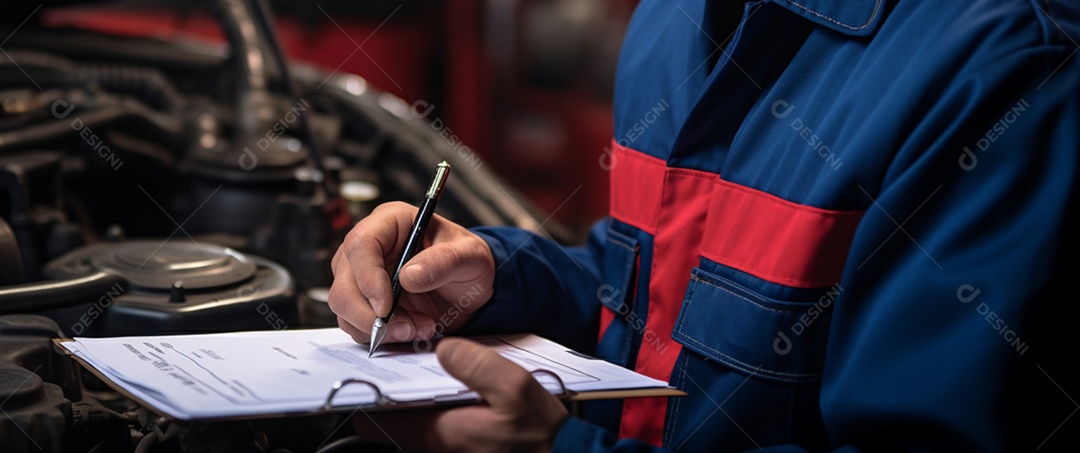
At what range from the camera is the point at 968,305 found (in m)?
0.59

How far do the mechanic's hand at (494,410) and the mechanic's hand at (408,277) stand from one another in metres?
0.15

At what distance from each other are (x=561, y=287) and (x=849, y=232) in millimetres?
325

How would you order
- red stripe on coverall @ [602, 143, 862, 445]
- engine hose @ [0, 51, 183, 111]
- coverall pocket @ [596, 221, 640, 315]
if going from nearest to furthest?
red stripe on coverall @ [602, 143, 862, 445] → coverall pocket @ [596, 221, 640, 315] → engine hose @ [0, 51, 183, 111]

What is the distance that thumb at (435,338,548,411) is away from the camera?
61cm

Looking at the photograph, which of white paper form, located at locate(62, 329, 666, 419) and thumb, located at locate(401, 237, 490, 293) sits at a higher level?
thumb, located at locate(401, 237, 490, 293)

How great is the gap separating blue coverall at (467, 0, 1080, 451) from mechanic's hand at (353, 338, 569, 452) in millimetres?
22

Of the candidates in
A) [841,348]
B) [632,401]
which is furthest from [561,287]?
[841,348]

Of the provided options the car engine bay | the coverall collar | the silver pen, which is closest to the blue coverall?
the coverall collar

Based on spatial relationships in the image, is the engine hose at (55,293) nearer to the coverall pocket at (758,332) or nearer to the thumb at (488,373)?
the thumb at (488,373)

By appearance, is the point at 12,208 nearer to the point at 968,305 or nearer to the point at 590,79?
the point at 968,305

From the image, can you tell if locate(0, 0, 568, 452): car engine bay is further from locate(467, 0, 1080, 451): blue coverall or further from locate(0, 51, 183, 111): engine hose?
locate(467, 0, 1080, 451): blue coverall

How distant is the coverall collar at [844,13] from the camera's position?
0.72m

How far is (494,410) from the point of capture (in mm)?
617

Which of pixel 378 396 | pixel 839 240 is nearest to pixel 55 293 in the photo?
pixel 378 396
